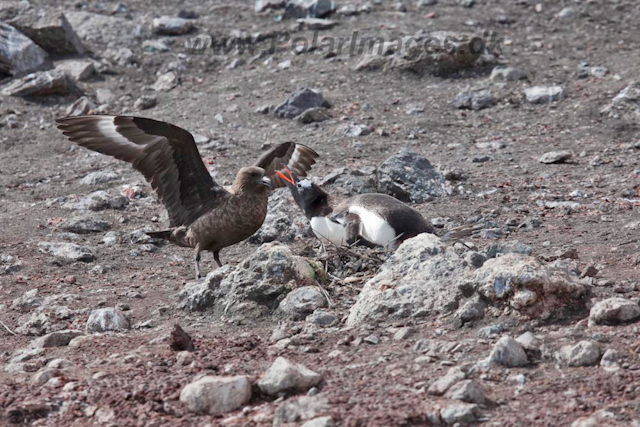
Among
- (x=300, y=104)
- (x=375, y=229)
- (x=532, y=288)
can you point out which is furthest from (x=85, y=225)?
(x=532, y=288)

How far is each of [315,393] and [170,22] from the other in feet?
30.9

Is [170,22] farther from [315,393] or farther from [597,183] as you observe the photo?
[315,393]

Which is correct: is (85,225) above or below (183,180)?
below

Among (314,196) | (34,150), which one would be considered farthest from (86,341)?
(34,150)

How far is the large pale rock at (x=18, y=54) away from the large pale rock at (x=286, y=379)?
846 centimetres

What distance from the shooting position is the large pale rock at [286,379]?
3854mm

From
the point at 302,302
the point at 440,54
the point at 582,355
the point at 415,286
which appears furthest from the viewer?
the point at 440,54

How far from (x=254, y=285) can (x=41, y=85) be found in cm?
665

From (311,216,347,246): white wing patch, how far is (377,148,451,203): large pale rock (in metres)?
1.08

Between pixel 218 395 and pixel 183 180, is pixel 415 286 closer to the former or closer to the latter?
pixel 218 395

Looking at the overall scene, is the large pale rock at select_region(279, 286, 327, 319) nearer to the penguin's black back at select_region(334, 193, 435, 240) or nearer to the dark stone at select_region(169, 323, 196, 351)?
the dark stone at select_region(169, 323, 196, 351)

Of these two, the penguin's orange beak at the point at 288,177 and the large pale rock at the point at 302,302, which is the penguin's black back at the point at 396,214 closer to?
the penguin's orange beak at the point at 288,177

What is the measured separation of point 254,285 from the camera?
520 centimetres

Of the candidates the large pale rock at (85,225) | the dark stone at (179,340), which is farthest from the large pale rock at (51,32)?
the dark stone at (179,340)
